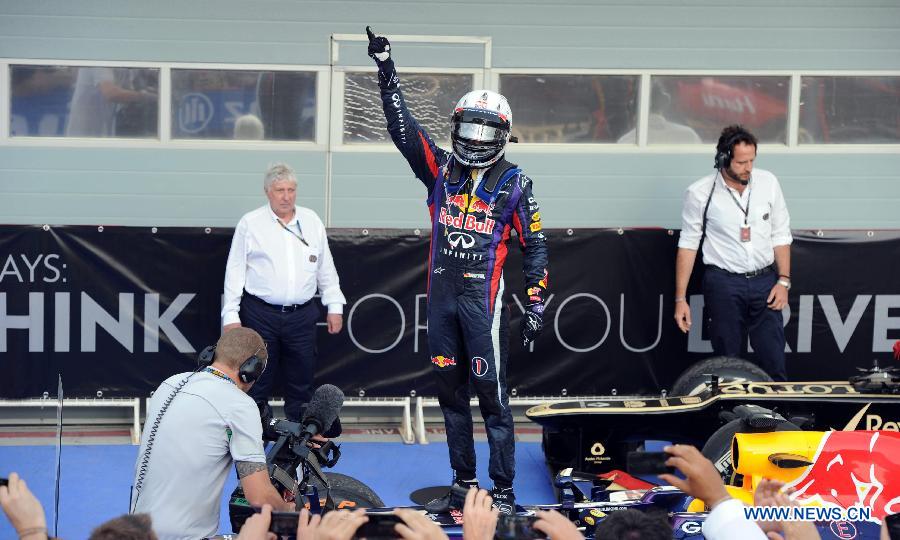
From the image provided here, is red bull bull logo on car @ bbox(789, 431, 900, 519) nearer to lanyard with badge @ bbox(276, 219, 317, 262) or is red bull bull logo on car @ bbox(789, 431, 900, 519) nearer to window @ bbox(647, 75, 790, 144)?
lanyard with badge @ bbox(276, 219, 317, 262)

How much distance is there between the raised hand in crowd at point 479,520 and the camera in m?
3.37

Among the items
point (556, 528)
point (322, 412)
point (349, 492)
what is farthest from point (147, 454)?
point (556, 528)

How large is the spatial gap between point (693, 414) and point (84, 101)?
483 cm

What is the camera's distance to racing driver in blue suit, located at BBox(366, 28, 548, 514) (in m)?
6.68

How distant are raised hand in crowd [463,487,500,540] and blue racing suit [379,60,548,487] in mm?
3237

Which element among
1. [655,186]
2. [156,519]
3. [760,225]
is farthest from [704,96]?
[156,519]

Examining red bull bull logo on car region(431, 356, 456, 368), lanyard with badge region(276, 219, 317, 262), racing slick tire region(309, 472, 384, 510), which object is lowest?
racing slick tire region(309, 472, 384, 510)

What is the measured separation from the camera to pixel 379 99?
9016 mm

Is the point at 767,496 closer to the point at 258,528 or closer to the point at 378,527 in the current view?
the point at 378,527

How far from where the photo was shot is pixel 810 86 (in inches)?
369

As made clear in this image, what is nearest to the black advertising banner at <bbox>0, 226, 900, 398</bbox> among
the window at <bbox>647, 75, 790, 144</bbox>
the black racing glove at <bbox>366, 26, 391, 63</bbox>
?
the window at <bbox>647, 75, 790, 144</bbox>

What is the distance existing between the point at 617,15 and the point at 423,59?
149cm

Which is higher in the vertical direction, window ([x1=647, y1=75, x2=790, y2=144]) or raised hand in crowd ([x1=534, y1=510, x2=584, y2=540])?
window ([x1=647, y1=75, x2=790, y2=144])

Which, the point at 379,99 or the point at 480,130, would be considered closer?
the point at 480,130
